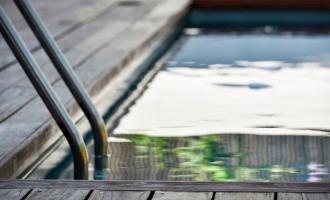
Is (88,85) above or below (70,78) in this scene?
below

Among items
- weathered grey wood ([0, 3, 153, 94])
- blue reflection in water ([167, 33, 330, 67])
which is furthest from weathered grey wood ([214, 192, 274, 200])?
blue reflection in water ([167, 33, 330, 67])

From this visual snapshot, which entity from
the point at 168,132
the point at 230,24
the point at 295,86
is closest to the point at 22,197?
the point at 168,132

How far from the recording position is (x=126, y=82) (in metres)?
2.50

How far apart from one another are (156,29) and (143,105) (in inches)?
47.8

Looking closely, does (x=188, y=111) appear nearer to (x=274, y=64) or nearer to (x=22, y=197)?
(x=274, y=64)

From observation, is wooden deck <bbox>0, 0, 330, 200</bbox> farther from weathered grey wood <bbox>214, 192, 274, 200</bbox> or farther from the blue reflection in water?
the blue reflection in water

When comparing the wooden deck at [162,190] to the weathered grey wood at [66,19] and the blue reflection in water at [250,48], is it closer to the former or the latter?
the weathered grey wood at [66,19]

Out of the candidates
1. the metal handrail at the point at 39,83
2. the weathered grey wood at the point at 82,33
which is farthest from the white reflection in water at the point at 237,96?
the metal handrail at the point at 39,83

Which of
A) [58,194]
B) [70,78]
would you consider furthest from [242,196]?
[70,78]

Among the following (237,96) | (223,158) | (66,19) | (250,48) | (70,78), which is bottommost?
(250,48)

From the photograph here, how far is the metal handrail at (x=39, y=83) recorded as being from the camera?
1.20m

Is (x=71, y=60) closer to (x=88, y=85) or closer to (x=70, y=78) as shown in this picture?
(x=88, y=85)

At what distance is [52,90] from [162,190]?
43 cm

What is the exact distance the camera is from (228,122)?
6.43 ft
